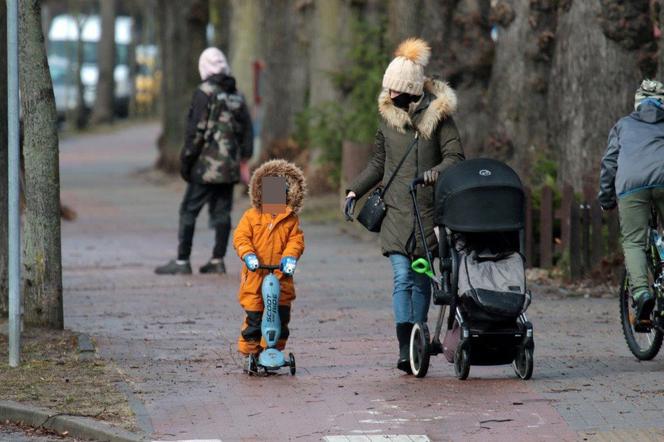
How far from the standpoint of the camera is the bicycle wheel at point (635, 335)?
1035 centimetres

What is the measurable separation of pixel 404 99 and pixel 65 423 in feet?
9.55

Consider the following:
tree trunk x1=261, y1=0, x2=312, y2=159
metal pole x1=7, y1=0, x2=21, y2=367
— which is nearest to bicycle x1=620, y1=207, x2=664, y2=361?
metal pole x1=7, y1=0, x2=21, y2=367

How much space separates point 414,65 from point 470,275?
4.39 ft

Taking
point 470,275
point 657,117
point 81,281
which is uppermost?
point 657,117

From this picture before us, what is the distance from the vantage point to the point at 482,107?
1991cm

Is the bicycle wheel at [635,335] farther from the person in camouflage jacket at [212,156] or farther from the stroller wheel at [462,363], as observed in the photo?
the person in camouflage jacket at [212,156]

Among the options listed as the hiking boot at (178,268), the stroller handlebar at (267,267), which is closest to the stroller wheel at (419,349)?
the stroller handlebar at (267,267)

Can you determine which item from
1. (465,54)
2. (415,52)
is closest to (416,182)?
(415,52)

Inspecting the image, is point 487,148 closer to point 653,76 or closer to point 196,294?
point 653,76

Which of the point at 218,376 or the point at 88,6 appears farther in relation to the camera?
the point at 88,6

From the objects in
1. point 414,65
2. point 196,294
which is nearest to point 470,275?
point 414,65

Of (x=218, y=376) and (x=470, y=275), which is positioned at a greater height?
(x=470, y=275)

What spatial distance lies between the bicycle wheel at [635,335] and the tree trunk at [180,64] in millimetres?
21537

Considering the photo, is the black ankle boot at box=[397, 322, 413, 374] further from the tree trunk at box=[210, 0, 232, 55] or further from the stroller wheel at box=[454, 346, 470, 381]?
the tree trunk at box=[210, 0, 232, 55]
